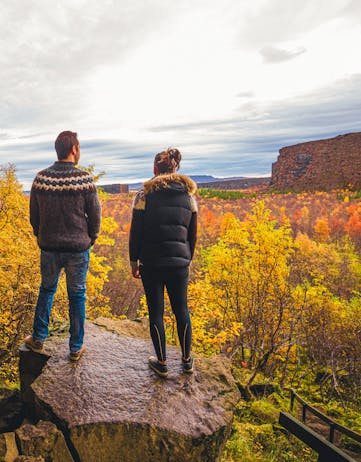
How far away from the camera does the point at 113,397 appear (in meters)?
3.63

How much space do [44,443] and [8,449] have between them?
1.05ft

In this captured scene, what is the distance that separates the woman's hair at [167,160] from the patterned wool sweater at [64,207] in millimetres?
764

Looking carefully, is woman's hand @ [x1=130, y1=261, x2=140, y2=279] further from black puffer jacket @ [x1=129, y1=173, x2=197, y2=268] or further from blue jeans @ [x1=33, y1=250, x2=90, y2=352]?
blue jeans @ [x1=33, y1=250, x2=90, y2=352]

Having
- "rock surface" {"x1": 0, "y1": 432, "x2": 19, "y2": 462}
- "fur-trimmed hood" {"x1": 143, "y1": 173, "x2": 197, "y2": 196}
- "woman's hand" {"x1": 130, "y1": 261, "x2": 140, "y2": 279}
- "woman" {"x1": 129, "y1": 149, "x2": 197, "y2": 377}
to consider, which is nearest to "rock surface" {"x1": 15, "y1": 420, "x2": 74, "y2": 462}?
"rock surface" {"x1": 0, "y1": 432, "x2": 19, "y2": 462}

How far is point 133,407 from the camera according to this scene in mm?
3523

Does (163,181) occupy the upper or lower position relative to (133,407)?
upper

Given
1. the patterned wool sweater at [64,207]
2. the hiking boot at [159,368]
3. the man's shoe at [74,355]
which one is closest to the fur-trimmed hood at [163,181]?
the patterned wool sweater at [64,207]

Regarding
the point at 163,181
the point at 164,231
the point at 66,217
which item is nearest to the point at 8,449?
the point at 66,217

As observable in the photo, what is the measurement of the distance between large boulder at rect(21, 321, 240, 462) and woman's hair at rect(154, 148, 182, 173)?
2.46m

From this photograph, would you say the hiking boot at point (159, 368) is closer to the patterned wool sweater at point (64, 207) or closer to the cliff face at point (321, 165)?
the patterned wool sweater at point (64, 207)

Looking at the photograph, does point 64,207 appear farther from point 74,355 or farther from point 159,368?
point 159,368

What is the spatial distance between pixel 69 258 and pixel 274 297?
34.1 feet

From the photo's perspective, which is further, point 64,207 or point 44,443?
point 64,207

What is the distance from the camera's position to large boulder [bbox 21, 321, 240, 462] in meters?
3.35
